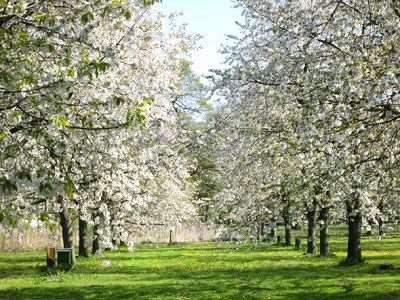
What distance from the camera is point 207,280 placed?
1083 inches

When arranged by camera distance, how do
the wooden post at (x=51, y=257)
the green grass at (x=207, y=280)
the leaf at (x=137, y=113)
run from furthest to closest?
the wooden post at (x=51, y=257)
the green grass at (x=207, y=280)
the leaf at (x=137, y=113)

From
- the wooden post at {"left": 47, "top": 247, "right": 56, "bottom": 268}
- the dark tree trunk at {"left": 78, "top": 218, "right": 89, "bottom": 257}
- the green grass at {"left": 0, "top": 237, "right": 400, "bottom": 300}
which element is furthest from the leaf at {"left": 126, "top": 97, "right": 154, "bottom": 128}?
the dark tree trunk at {"left": 78, "top": 218, "right": 89, "bottom": 257}

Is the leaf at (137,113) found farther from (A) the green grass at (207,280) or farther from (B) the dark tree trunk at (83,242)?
(B) the dark tree trunk at (83,242)

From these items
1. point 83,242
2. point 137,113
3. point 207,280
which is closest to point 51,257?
point 83,242

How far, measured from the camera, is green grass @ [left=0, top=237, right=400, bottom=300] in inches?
888

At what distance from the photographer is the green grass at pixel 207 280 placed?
22562mm

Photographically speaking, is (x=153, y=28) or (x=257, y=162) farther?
(x=153, y=28)

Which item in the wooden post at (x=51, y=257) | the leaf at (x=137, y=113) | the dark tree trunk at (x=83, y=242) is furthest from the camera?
the dark tree trunk at (x=83, y=242)

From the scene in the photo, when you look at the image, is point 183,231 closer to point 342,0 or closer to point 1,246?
point 1,246

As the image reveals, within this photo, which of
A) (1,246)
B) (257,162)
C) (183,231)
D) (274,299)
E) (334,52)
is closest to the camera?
(334,52)

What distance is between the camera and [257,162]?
27.3 meters

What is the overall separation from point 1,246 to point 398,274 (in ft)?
113

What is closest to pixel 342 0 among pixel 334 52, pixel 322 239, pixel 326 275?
pixel 334 52

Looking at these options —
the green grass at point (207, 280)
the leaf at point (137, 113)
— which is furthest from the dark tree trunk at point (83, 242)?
the leaf at point (137, 113)
